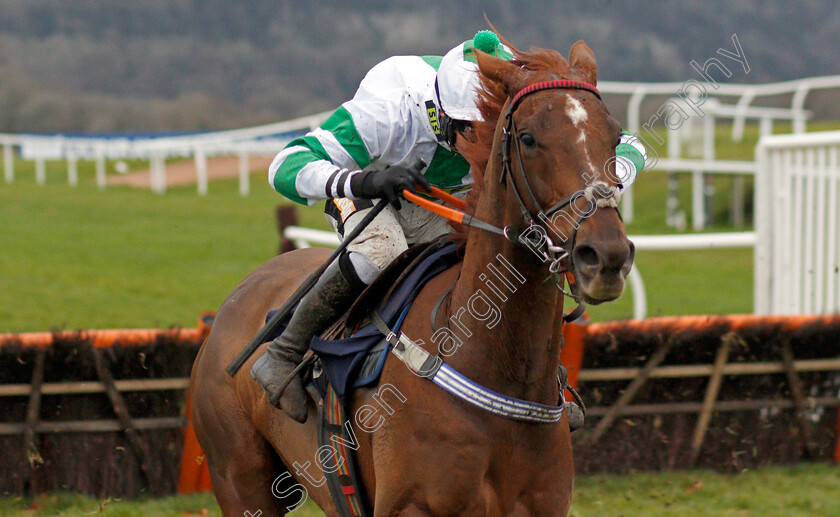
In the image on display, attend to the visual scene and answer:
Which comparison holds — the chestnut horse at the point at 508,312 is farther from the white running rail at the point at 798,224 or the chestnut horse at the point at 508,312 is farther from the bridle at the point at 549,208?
the white running rail at the point at 798,224

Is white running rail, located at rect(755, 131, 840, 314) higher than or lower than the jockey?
lower

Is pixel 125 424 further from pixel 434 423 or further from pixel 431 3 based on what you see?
pixel 431 3

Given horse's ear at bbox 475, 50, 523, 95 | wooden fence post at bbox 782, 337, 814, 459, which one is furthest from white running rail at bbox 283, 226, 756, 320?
horse's ear at bbox 475, 50, 523, 95

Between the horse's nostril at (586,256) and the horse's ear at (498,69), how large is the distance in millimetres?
580

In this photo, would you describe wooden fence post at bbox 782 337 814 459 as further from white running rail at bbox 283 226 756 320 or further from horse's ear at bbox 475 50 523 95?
horse's ear at bbox 475 50 523 95

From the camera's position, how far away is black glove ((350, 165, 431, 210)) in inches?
110

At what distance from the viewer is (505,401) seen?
2.59 m

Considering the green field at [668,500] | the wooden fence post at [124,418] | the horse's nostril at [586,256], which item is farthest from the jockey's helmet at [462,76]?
the wooden fence post at [124,418]

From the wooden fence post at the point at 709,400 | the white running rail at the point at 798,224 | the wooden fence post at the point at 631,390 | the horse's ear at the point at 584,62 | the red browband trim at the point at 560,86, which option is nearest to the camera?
the red browband trim at the point at 560,86

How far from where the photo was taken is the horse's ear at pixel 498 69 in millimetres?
2572

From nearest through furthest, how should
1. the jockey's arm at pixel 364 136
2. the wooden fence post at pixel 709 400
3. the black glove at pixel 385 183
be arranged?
the black glove at pixel 385 183
the jockey's arm at pixel 364 136
the wooden fence post at pixel 709 400

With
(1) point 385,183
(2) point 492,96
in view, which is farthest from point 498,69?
(1) point 385,183

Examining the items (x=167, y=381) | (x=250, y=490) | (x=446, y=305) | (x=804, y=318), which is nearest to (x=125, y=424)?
(x=167, y=381)

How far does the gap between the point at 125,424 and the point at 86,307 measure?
389 cm
